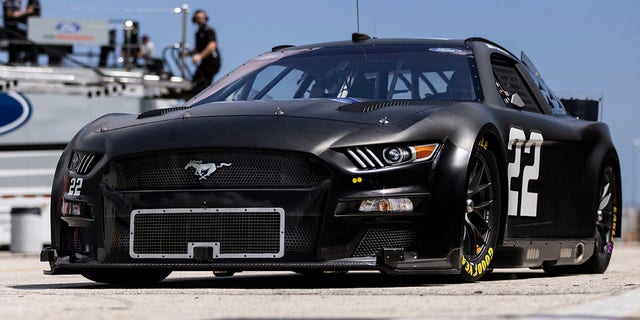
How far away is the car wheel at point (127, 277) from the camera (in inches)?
277

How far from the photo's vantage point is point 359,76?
7352 mm

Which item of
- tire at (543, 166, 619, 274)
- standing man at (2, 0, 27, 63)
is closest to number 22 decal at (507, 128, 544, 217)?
tire at (543, 166, 619, 274)

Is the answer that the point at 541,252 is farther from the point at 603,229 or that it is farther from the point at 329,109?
the point at 329,109

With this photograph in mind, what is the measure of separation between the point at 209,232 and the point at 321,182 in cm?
60

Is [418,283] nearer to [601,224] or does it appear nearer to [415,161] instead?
[415,161]

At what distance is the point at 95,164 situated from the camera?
659 cm

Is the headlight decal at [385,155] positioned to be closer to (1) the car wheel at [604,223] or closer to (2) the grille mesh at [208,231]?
(2) the grille mesh at [208,231]

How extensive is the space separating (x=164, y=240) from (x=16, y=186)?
14413mm

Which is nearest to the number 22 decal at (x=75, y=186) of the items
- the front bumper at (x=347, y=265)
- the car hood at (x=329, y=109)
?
the front bumper at (x=347, y=265)

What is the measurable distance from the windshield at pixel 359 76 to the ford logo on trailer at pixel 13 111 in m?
12.5

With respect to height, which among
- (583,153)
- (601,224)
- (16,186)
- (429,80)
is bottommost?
(16,186)

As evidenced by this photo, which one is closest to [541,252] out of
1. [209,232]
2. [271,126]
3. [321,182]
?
[321,182]

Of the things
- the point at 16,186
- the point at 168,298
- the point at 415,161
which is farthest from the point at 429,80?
the point at 16,186

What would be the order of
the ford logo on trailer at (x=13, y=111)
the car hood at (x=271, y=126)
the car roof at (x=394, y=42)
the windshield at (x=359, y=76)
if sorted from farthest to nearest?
the ford logo on trailer at (x=13, y=111) → the car roof at (x=394, y=42) → the windshield at (x=359, y=76) → the car hood at (x=271, y=126)
